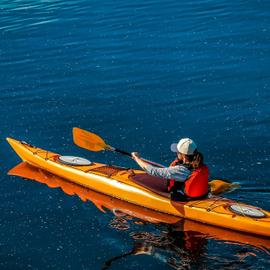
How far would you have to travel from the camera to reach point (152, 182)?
384 inches

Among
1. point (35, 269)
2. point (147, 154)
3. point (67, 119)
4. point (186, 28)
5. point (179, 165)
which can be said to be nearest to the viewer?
point (35, 269)

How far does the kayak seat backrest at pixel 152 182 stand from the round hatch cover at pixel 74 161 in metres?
1.07

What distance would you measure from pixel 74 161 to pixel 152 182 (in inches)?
69.3

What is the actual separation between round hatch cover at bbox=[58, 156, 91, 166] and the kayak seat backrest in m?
1.07

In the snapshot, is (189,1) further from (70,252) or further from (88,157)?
(70,252)

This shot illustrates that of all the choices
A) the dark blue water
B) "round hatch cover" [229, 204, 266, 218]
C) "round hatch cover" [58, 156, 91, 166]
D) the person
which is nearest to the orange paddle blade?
"round hatch cover" [58, 156, 91, 166]

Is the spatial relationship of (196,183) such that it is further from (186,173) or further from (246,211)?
(246,211)

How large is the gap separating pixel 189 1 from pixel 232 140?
1119 centimetres

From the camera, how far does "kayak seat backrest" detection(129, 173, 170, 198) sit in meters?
9.55

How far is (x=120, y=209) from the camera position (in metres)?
9.89

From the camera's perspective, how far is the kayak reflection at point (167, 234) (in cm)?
860

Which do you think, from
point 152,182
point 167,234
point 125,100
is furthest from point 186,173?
point 125,100

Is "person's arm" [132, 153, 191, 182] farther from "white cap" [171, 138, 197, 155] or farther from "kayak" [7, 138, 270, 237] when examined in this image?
"kayak" [7, 138, 270, 237]

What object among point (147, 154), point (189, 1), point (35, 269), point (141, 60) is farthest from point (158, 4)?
point (35, 269)
